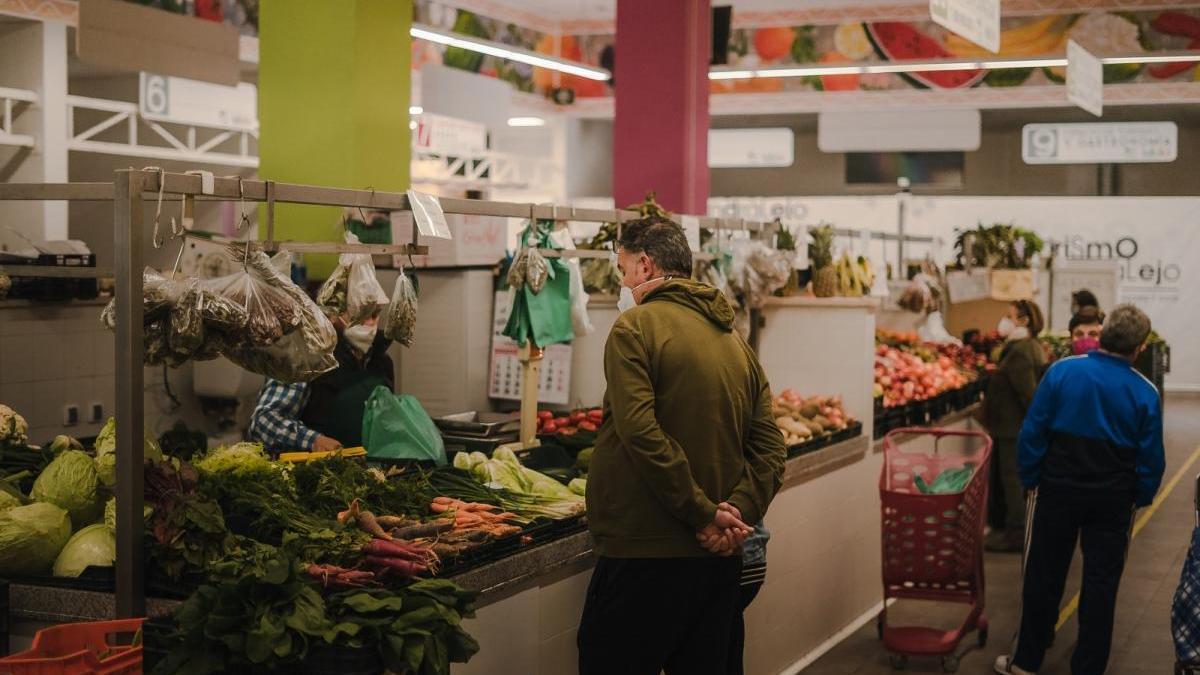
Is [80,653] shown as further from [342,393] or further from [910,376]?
[910,376]

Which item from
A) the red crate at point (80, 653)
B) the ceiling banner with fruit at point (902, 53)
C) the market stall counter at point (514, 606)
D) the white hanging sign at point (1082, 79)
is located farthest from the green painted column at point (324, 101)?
the ceiling banner with fruit at point (902, 53)

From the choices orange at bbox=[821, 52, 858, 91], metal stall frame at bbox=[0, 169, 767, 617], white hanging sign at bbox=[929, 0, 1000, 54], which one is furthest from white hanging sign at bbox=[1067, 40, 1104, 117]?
metal stall frame at bbox=[0, 169, 767, 617]

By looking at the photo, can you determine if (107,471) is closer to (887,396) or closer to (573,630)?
(573,630)

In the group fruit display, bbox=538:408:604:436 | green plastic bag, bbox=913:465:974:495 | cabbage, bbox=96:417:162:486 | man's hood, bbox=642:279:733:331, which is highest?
man's hood, bbox=642:279:733:331

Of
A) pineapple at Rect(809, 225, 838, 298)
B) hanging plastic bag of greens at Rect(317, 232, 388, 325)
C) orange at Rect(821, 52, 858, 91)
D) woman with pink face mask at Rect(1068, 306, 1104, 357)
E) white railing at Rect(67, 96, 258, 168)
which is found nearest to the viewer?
hanging plastic bag of greens at Rect(317, 232, 388, 325)

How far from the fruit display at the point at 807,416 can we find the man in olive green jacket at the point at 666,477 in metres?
2.59

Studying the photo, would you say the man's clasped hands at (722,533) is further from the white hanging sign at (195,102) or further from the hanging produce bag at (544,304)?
the white hanging sign at (195,102)

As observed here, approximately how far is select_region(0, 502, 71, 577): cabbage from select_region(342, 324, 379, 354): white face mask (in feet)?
6.79

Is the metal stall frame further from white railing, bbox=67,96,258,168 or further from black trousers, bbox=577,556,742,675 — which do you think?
white railing, bbox=67,96,258,168

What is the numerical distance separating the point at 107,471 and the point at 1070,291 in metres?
11.1

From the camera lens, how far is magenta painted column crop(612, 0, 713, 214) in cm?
857

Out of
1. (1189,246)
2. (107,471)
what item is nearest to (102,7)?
(107,471)

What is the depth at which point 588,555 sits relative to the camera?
14.7 ft

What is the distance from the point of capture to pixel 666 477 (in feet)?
11.6
